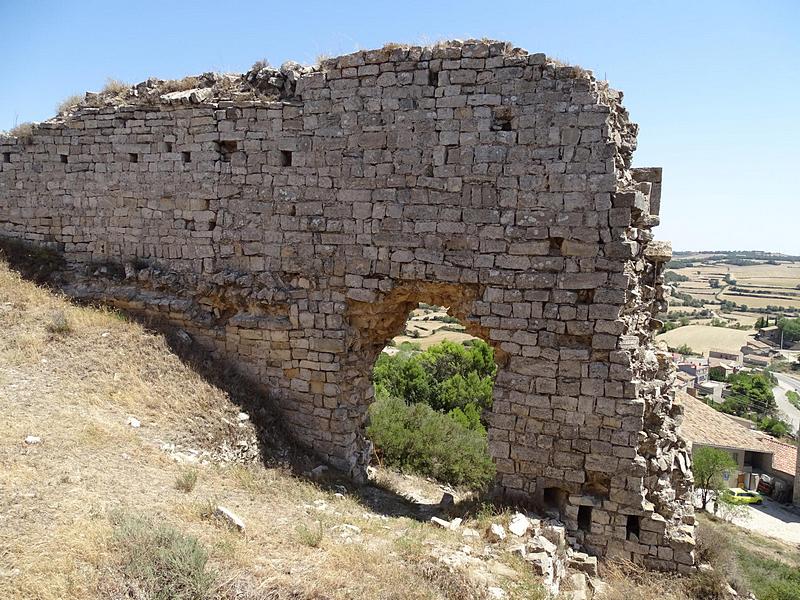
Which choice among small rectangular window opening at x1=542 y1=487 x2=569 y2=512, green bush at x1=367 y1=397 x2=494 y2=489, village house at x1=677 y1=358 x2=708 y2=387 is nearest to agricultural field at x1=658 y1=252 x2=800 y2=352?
village house at x1=677 y1=358 x2=708 y2=387

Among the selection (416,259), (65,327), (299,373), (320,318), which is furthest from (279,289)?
(65,327)

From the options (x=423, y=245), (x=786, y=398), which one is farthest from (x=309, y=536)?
(x=786, y=398)

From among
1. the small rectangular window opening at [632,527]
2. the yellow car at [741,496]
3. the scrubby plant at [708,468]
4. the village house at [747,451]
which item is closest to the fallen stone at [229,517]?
the small rectangular window opening at [632,527]

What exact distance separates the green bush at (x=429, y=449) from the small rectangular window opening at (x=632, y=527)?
3102mm

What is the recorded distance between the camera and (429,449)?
9859 millimetres

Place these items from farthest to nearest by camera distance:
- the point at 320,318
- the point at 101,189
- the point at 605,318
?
the point at 101,189
the point at 320,318
the point at 605,318

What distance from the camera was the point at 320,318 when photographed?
7363 millimetres

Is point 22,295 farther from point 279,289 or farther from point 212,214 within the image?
point 279,289

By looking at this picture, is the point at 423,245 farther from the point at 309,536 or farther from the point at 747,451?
the point at 747,451

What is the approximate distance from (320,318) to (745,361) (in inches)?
3330

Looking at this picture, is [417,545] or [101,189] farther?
[101,189]

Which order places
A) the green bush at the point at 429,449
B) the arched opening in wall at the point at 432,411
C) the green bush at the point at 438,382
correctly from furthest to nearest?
1. the green bush at the point at 438,382
2. the green bush at the point at 429,449
3. the arched opening in wall at the point at 432,411

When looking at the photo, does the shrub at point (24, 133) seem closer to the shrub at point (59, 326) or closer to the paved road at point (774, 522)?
the shrub at point (59, 326)

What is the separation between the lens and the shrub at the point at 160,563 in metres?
3.68
